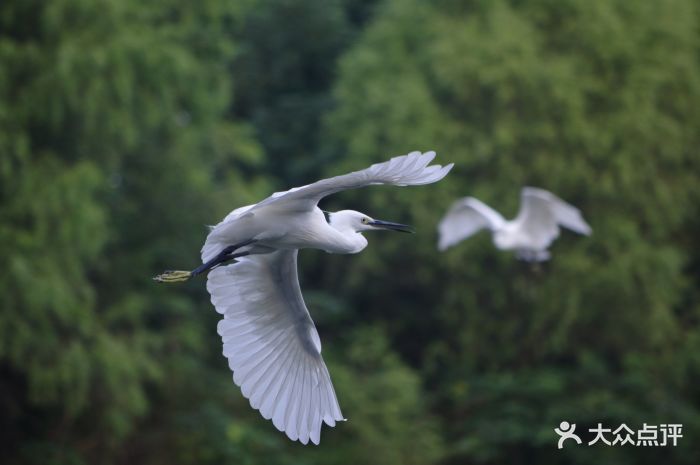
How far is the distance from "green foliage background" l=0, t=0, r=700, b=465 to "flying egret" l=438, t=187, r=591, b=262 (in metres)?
2.56

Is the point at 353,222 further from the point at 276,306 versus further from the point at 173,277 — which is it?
the point at 173,277

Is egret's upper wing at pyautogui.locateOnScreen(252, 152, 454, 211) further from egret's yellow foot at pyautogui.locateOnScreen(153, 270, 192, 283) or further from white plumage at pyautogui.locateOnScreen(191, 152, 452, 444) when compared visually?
egret's yellow foot at pyautogui.locateOnScreen(153, 270, 192, 283)

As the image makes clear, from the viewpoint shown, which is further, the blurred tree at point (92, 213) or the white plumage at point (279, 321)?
the blurred tree at point (92, 213)

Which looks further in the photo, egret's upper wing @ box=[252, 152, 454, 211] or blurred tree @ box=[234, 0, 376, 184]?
blurred tree @ box=[234, 0, 376, 184]

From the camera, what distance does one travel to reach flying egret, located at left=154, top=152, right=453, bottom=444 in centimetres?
677

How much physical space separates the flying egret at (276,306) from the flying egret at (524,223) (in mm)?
5646

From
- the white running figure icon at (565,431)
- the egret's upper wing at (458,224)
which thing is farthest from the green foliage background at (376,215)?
the egret's upper wing at (458,224)

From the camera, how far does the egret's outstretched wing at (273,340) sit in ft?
23.6

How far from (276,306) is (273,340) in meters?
0.19

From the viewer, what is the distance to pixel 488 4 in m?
17.7

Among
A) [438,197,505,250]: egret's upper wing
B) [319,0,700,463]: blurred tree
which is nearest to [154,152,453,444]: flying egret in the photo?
[438,197,505,250]: egret's upper wing

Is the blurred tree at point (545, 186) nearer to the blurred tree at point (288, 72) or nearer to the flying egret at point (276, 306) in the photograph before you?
the blurred tree at point (288, 72)

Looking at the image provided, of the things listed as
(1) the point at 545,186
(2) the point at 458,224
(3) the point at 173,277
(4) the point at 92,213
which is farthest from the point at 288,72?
(3) the point at 173,277

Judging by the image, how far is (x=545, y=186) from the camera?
17.0 meters
